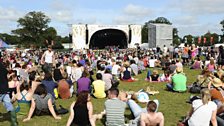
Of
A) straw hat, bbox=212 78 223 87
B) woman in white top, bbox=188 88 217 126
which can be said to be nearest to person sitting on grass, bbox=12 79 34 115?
woman in white top, bbox=188 88 217 126

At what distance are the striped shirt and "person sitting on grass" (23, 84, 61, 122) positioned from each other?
195cm

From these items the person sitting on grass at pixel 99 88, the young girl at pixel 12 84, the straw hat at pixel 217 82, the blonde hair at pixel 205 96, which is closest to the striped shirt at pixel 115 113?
the blonde hair at pixel 205 96

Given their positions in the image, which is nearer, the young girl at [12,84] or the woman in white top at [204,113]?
the woman in white top at [204,113]

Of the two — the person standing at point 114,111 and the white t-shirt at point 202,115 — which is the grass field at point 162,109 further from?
the white t-shirt at point 202,115

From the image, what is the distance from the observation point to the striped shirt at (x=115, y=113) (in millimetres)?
7340

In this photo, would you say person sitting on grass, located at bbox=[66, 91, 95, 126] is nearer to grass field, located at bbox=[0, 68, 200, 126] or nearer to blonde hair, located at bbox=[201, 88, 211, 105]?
grass field, located at bbox=[0, 68, 200, 126]

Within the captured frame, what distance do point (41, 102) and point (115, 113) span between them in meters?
2.30

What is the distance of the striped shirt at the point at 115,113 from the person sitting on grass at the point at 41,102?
1.95 m

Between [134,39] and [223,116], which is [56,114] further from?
[134,39]

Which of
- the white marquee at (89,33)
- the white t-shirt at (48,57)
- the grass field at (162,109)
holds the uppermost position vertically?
the white marquee at (89,33)

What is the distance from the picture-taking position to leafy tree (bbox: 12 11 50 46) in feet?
354

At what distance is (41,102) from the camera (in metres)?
8.71

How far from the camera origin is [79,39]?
223ft

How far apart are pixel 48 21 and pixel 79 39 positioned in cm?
4858
